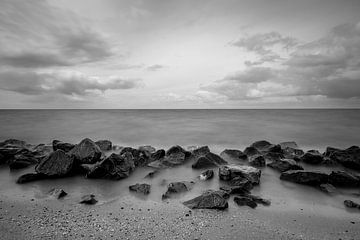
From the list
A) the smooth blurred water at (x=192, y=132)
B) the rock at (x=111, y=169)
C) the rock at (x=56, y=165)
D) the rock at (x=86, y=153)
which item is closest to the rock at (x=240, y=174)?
the rock at (x=111, y=169)

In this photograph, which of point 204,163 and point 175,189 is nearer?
point 175,189

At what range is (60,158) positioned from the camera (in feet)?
24.0

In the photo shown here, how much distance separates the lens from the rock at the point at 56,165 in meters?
6.94

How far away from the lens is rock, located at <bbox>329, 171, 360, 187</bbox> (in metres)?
6.39

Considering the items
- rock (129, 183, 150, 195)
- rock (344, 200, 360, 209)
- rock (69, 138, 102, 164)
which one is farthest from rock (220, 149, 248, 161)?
rock (69, 138, 102, 164)

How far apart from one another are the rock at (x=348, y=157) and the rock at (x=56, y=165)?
33.3 feet

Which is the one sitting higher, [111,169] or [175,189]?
[111,169]

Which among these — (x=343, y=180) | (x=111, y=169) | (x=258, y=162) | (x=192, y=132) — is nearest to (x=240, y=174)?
(x=258, y=162)

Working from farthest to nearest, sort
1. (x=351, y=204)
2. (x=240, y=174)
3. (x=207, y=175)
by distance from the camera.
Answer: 1. (x=207, y=175)
2. (x=240, y=174)
3. (x=351, y=204)

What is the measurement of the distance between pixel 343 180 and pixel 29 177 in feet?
31.6

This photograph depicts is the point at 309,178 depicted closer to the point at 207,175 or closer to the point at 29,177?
the point at 207,175

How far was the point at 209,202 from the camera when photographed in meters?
5.00

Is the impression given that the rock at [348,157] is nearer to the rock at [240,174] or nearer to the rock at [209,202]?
the rock at [240,174]

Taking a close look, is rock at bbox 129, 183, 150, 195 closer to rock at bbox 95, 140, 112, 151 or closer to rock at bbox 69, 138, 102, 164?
rock at bbox 69, 138, 102, 164
